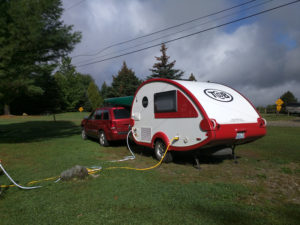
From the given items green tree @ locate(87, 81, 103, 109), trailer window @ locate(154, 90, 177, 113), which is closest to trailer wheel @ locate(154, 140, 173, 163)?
trailer window @ locate(154, 90, 177, 113)

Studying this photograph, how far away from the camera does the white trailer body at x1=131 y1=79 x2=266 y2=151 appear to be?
551 centimetres

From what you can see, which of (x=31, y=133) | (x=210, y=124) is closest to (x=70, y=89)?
(x=31, y=133)

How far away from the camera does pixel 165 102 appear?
6734 mm

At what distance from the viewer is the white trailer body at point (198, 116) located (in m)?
5.51

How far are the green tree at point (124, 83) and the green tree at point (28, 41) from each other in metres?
40.0

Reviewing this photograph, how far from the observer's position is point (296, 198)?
416 centimetres

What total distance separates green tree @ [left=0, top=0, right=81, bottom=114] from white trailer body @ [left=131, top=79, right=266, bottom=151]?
601 cm

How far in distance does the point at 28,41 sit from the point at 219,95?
8.37 meters

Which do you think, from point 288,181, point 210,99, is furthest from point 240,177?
point 210,99

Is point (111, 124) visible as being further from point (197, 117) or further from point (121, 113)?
point (197, 117)

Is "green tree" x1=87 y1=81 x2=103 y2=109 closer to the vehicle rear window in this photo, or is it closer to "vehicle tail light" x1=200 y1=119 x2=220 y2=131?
the vehicle rear window

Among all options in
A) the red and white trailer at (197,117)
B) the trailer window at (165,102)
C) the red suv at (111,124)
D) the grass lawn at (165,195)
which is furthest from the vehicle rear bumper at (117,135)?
the trailer window at (165,102)

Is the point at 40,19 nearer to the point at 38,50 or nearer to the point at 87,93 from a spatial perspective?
the point at 38,50

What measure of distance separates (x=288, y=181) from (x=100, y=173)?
4.44 meters
